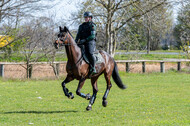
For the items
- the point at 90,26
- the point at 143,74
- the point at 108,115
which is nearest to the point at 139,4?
the point at 143,74

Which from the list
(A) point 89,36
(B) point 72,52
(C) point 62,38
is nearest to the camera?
(C) point 62,38

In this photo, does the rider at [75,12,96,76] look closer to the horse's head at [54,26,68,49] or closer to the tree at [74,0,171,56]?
the horse's head at [54,26,68,49]

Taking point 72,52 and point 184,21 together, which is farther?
point 184,21

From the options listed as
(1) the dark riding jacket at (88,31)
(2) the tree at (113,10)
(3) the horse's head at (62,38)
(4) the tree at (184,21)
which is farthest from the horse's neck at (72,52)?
(4) the tree at (184,21)

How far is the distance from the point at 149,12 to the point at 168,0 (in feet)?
5.24

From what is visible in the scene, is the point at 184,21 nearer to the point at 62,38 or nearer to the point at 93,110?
the point at 93,110

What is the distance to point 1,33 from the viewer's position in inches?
662

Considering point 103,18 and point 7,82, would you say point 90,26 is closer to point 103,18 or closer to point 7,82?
point 7,82

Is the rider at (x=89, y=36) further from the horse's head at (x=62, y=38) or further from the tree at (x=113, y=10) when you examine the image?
the tree at (x=113, y=10)

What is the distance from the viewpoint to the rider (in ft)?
32.5

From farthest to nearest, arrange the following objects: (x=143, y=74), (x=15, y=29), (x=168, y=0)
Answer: (x=143, y=74), (x=168, y=0), (x=15, y=29)

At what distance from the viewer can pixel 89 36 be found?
9.93 m

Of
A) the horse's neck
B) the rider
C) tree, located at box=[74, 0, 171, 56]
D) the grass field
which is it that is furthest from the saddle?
tree, located at box=[74, 0, 171, 56]

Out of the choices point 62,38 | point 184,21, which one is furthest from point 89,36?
point 184,21
